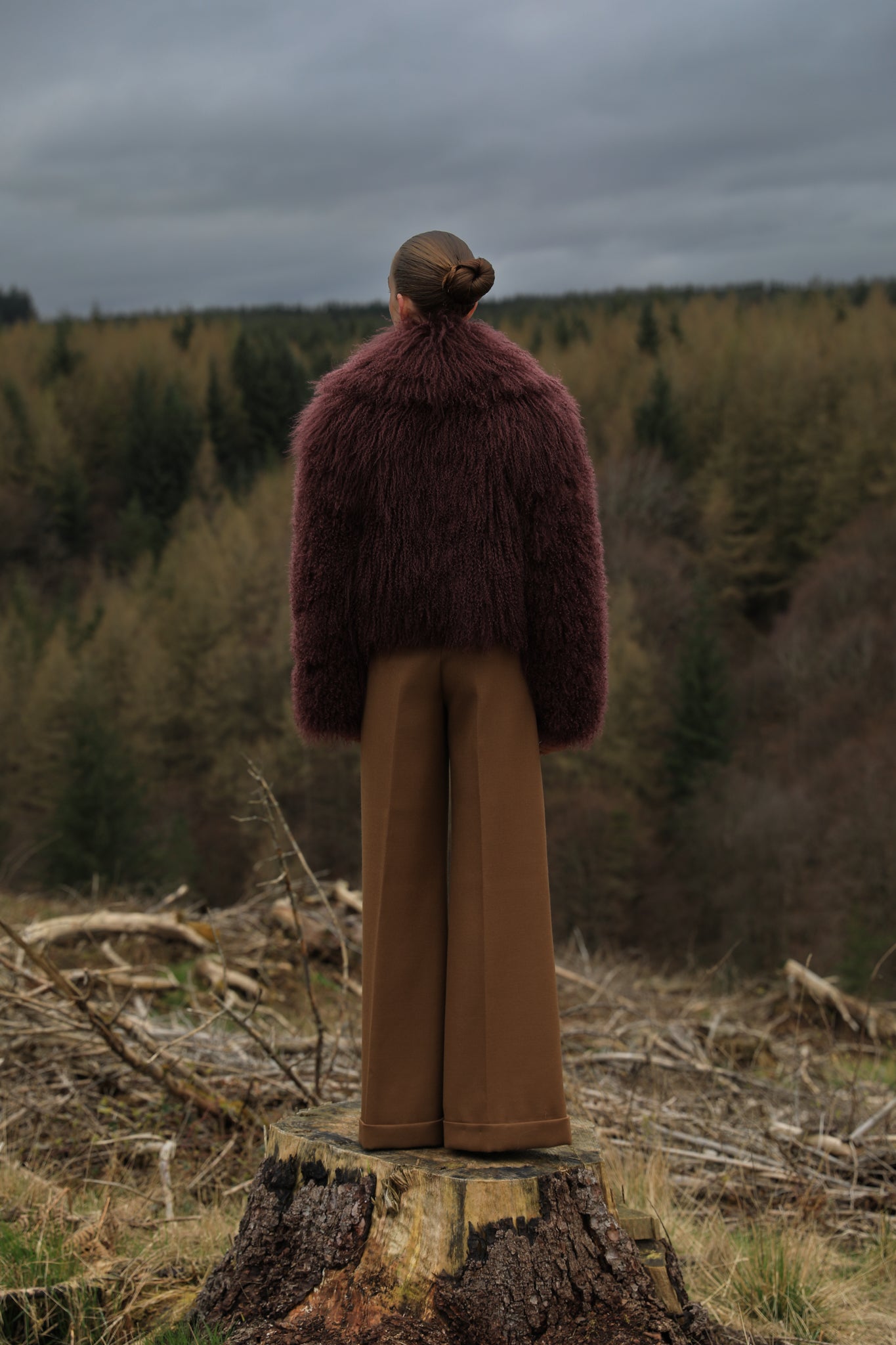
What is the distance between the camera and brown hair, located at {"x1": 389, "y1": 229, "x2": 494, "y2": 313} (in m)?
3.55

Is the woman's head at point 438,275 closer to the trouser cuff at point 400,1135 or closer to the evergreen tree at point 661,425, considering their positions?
the trouser cuff at point 400,1135

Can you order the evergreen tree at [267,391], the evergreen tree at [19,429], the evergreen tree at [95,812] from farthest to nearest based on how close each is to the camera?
the evergreen tree at [267,391], the evergreen tree at [19,429], the evergreen tree at [95,812]

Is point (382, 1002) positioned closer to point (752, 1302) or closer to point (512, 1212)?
point (512, 1212)

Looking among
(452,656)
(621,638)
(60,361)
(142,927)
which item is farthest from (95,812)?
(60,361)

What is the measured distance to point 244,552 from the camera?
54.1 m

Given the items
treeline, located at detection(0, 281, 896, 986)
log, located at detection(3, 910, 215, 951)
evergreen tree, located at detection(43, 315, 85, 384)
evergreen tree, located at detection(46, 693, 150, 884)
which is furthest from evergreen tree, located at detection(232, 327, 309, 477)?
log, located at detection(3, 910, 215, 951)

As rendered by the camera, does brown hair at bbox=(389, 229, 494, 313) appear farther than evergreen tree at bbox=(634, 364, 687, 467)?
No

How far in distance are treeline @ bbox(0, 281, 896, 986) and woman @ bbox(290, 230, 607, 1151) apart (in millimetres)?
10684

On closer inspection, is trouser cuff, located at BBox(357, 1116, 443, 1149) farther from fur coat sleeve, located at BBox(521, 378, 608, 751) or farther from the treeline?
the treeline

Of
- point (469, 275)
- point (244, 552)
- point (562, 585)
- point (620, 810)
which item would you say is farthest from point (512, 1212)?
point (244, 552)

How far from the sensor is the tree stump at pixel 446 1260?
314cm

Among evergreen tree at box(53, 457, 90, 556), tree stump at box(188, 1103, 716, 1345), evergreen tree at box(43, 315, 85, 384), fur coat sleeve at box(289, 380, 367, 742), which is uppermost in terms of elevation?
evergreen tree at box(43, 315, 85, 384)

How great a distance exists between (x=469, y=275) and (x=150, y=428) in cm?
8221

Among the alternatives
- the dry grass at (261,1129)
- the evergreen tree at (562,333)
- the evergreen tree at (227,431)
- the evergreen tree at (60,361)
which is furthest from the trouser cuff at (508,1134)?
the evergreen tree at (60,361)
